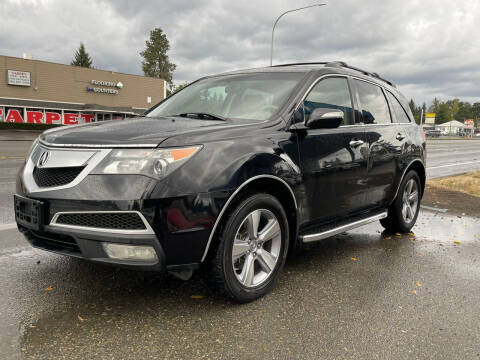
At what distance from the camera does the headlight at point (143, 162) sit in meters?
2.63

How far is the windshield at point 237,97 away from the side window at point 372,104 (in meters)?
1.04

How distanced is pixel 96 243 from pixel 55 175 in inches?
22.6

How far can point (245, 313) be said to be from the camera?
3.00 meters

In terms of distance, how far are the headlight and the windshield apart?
1070mm

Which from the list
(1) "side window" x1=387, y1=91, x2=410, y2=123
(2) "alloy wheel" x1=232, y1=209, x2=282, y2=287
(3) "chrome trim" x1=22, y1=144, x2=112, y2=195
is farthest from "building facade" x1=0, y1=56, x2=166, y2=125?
(2) "alloy wheel" x1=232, y1=209, x2=282, y2=287

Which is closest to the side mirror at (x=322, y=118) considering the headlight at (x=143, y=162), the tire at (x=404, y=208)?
the headlight at (x=143, y=162)

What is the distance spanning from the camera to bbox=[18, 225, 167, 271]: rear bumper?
2.59 metres

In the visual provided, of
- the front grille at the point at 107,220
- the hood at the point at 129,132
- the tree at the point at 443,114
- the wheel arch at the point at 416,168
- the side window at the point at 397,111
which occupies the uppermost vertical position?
the tree at the point at 443,114

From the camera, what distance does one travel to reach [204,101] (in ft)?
13.5

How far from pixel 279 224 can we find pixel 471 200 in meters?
6.50

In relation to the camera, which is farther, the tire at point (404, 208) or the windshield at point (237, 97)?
the tire at point (404, 208)

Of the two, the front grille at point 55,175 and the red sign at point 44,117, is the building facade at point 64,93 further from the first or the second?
the front grille at point 55,175

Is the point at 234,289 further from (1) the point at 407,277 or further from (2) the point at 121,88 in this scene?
(2) the point at 121,88

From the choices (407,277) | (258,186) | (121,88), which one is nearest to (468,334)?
(407,277)
